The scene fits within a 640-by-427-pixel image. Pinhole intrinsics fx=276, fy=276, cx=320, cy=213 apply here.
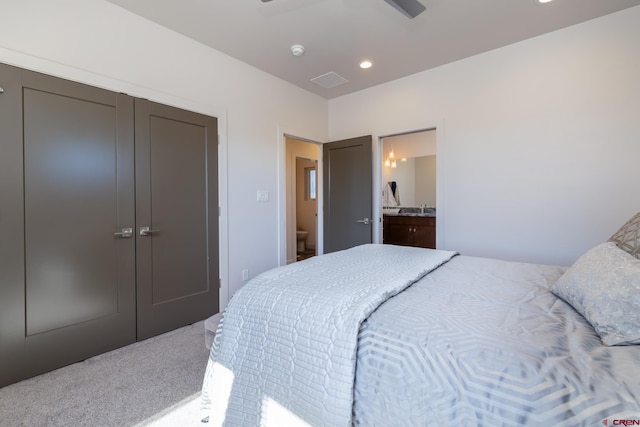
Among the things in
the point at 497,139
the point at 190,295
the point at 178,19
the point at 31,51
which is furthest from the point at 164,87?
the point at 497,139

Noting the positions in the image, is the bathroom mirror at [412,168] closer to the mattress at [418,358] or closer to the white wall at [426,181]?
the white wall at [426,181]

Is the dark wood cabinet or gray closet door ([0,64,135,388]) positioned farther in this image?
the dark wood cabinet

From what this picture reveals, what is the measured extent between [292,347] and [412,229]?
172 inches

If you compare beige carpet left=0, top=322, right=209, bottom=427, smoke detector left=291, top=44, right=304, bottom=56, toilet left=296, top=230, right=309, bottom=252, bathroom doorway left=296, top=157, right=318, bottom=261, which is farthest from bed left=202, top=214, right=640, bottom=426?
bathroom doorway left=296, top=157, right=318, bottom=261

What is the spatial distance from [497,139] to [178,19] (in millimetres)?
3333

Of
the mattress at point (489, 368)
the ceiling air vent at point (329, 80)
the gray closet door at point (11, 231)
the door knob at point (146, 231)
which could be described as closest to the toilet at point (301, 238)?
the ceiling air vent at point (329, 80)

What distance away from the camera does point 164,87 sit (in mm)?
2543

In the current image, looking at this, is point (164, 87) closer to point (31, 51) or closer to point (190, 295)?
point (31, 51)

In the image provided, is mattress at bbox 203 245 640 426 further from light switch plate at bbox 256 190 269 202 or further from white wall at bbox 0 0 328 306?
light switch plate at bbox 256 190 269 202

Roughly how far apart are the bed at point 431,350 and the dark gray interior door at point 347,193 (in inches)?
97.1

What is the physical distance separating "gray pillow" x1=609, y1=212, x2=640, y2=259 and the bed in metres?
0.01

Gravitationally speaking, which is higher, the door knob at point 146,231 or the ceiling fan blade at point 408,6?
the ceiling fan blade at point 408,6

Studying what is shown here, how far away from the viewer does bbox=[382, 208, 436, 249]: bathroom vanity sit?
480 centimetres

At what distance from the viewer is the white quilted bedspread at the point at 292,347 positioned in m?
0.91
